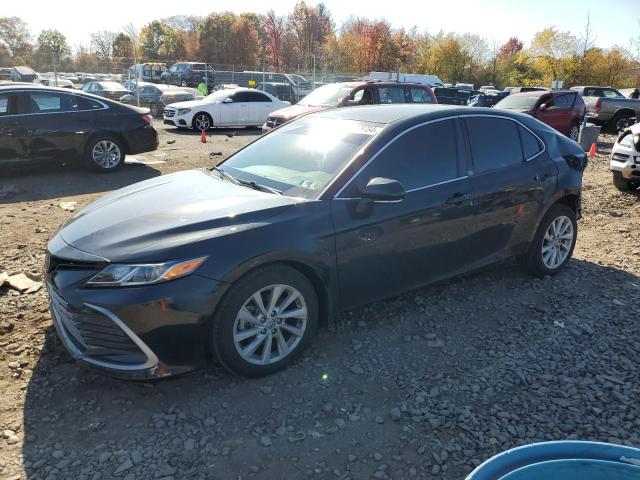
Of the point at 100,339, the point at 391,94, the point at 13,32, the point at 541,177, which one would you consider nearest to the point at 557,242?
the point at 541,177

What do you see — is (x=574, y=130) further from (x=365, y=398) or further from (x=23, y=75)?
(x=23, y=75)

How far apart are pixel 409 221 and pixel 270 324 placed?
1258 millimetres

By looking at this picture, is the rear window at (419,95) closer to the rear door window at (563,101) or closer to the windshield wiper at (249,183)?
the rear door window at (563,101)

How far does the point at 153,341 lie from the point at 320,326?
1.16 meters

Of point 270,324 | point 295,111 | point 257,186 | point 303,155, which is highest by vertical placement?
point 295,111

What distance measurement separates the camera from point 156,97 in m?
23.3

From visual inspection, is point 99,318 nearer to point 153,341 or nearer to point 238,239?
point 153,341

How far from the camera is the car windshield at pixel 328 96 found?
12.1 meters

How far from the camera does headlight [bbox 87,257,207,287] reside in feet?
9.16

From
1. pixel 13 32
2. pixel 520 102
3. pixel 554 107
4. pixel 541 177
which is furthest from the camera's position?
pixel 13 32

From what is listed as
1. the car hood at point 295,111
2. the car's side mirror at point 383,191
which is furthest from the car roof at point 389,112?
the car hood at point 295,111

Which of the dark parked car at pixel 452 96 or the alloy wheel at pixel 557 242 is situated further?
the dark parked car at pixel 452 96

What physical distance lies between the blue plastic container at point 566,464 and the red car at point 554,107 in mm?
13843

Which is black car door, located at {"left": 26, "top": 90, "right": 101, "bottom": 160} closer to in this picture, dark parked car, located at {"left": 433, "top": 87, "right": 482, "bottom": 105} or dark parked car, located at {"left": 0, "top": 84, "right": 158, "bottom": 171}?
dark parked car, located at {"left": 0, "top": 84, "right": 158, "bottom": 171}
